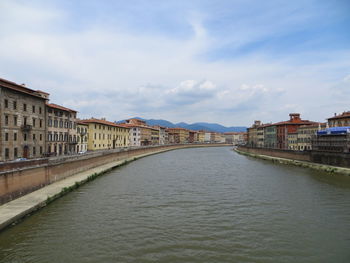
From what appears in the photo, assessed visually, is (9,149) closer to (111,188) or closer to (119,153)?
(111,188)

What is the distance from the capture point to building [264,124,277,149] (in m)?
99.8

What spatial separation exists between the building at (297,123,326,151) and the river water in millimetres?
55141

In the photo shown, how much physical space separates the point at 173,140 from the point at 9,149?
156 m

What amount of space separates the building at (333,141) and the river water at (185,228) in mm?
22054

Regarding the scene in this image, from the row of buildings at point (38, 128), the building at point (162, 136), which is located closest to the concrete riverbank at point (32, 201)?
the row of buildings at point (38, 128)

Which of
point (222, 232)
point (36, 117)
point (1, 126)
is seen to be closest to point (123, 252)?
point (222, 232)

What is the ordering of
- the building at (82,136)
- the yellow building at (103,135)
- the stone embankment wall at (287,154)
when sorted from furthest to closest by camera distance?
the yellow building at (103,135) < the building at (82,136) < the stone embankment wall at (287,154)

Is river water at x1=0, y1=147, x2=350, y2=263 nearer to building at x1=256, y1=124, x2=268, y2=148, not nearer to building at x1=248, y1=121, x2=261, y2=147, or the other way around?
building at x1=256, y1=124, x2=268, y2=148

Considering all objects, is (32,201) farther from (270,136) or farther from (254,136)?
(254,136)

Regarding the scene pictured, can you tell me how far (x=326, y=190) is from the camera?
2814 centimetres

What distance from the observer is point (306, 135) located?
79.6 meters

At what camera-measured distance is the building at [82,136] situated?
63547 millimetres

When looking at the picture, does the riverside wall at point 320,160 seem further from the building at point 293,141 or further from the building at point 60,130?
the building at point 60,130

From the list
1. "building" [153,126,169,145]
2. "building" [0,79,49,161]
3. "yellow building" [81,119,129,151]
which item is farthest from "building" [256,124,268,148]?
"building" [0,79,49,161]
